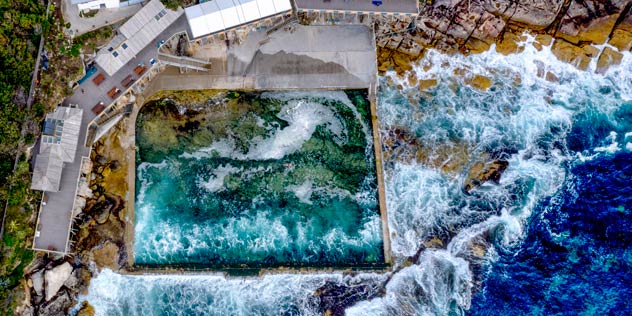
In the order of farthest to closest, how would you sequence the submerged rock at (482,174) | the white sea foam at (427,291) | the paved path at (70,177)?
1. the submerged rock at (482,174)
2. the white sea foam at (427,291)
3. the paved path at (70,177)

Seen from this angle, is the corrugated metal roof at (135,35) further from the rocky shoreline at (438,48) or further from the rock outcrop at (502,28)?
the rock outcrop at (502,28)

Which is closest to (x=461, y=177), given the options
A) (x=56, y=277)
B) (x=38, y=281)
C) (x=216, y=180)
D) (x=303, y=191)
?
(x=303, y=191)

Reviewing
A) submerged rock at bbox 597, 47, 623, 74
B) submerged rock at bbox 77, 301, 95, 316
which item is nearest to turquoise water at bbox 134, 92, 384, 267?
submerged rock at bbox 77, 301, 95, 316

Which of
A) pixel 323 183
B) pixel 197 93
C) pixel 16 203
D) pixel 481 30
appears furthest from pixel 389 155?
pixel 16 203

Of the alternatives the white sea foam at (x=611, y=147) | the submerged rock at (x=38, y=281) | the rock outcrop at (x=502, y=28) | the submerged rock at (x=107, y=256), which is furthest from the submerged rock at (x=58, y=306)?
the white sea foam at (x=611, y=147)

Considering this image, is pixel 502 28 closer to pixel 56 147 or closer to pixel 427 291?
pixel 427 291

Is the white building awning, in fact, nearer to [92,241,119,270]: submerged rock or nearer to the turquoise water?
the turquoise water
